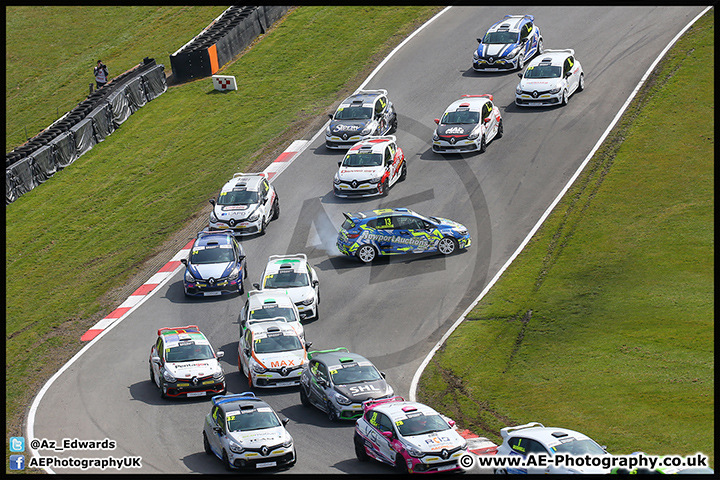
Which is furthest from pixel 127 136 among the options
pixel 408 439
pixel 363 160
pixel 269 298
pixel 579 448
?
pixel 579 448

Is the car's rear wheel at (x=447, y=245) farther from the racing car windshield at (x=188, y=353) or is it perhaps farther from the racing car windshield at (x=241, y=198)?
the racing car windshield at (x=188, y=353)

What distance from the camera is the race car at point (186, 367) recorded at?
78.2 ft

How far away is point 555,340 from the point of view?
2533 cm

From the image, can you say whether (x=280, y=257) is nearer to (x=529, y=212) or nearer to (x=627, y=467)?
(x=529, y=212)

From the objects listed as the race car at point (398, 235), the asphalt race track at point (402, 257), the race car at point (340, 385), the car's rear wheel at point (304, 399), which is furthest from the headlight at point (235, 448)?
the race car at point (398, 235)

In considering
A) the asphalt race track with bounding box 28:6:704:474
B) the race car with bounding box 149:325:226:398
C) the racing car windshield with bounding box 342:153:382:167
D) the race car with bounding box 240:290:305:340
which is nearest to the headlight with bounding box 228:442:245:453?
the asphalt race track with bounding box 28:6:704:474

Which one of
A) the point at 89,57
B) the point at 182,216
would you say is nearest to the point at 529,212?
the point at 182,216

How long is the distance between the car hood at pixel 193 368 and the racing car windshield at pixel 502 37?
27.4 meters

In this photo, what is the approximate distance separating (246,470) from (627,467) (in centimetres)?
832

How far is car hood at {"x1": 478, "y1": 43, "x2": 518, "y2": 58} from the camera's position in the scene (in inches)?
1759

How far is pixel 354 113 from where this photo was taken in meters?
39.8

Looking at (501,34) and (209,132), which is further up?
(501,34)

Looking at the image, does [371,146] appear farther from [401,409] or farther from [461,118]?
[401,409]

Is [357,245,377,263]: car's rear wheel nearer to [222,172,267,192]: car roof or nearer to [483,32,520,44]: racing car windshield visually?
[222,172,267,192]: car roof
